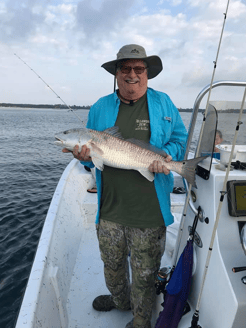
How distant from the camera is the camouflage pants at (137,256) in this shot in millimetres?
2678

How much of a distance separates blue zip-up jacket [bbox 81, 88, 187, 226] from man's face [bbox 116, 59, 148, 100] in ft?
0.40

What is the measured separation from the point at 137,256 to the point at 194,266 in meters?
0.65

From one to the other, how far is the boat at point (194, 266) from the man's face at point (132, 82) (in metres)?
0.63

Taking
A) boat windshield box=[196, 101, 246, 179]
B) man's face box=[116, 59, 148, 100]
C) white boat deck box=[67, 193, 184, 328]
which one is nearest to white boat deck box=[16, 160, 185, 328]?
white boat deck box=[67, 193, 184, 328]

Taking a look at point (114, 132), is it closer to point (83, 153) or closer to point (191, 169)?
point (83, 153)

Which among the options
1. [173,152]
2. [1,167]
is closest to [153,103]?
[173,152]

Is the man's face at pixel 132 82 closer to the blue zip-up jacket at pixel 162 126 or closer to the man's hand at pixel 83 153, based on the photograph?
the blue zip-up jacket at pixel 162 126

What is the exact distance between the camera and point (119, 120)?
8.95 feet

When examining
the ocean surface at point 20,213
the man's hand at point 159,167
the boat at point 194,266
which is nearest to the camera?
the boat at point 194,266

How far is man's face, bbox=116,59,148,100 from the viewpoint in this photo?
252 cm

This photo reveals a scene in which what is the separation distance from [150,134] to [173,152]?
1.14 ft

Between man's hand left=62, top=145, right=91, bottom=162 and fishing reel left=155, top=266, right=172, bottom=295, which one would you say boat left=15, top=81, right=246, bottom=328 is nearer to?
fishing reel left=155, top=266, right=172, bottom=295

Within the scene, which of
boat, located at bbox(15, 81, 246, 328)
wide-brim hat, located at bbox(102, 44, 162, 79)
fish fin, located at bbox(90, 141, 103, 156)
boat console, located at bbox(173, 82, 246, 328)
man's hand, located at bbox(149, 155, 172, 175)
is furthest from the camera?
fish fin, located at bbox(90, 141, 103, 156)

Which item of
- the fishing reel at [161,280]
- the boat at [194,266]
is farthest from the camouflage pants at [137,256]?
the boat at [194,266]
